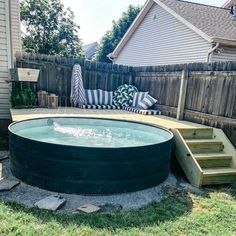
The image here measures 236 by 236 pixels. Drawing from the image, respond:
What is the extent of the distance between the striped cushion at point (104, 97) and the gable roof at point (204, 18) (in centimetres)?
378

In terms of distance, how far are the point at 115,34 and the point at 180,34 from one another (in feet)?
42.6

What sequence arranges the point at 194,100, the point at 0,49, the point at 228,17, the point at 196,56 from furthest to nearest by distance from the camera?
the point at 228,17 → the point at 196,56 → the point at 0,49 → the point at 194,100

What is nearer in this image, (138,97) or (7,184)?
(7,184)

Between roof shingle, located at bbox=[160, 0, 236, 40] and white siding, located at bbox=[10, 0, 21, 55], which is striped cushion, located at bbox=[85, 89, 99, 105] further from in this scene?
roof shingle, located at bbox=[160, 0, 236, 40]

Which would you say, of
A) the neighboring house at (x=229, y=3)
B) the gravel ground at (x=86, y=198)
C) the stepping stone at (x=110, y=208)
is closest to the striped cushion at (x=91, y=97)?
the gravel ground at (x=86, y=198)

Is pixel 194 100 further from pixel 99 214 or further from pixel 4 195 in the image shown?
pixel 4 195

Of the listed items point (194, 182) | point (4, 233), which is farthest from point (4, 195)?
point (194, 182)

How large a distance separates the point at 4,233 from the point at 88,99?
5.31 metres

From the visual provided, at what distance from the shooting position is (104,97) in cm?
752

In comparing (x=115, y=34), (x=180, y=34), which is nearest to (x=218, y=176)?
(x=180, y=34)

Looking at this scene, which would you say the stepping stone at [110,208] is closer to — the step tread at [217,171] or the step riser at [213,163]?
the step tread at [217,171]

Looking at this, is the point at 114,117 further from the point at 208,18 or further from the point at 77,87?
the point at 208,18

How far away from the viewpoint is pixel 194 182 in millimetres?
3688

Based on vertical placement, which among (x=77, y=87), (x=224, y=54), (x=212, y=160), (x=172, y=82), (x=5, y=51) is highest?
(x=224, y=54)
